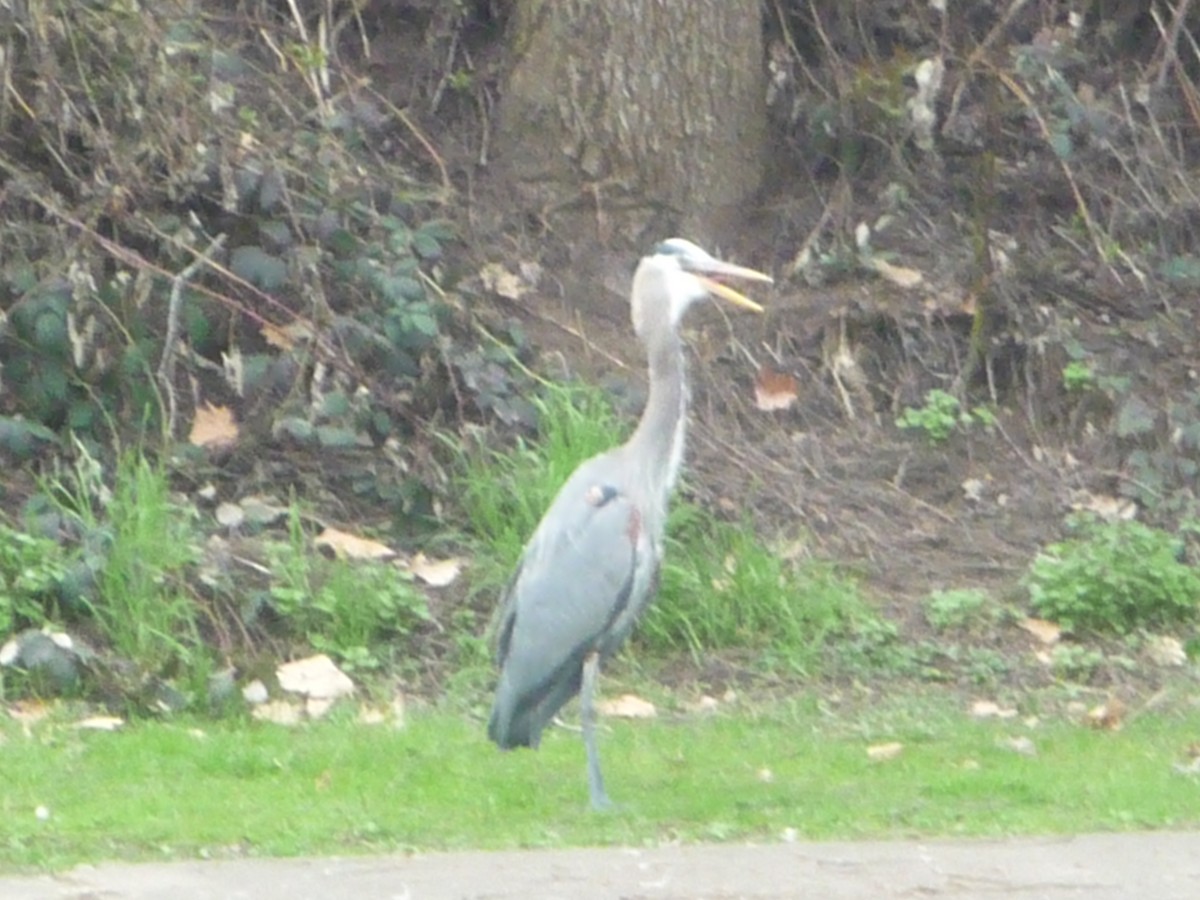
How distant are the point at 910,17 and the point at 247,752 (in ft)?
18.4

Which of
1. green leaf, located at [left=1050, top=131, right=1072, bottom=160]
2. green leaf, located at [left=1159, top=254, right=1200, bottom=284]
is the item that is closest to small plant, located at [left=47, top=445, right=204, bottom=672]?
green leaf, located at [left=1050, top=131, right=1072, bottom=160]

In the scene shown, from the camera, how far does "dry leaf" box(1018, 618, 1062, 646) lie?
28.2ft

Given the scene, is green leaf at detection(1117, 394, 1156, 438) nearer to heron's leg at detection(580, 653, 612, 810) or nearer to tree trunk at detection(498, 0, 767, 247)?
tree trunk at detection(498, 0, 767, 247)

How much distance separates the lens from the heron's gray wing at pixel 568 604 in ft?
21.7

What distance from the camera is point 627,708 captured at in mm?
7965

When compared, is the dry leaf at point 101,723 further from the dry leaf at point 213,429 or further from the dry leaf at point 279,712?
the dry leaf at point 213,429

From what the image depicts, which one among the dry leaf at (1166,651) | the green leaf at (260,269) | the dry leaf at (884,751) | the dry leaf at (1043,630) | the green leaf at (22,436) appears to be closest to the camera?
the dry leaf at (884,751)

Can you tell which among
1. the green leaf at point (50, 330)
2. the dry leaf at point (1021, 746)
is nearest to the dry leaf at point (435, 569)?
the green leaf at point (50, 330)

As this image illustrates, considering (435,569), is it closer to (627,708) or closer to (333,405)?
(333,405)

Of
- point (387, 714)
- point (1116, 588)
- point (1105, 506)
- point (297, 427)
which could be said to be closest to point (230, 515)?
point (297, 427)

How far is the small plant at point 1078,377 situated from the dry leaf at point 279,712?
3998 mm

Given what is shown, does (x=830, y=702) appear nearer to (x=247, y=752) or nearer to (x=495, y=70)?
(x=247, y=752)

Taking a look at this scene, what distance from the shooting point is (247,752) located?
23.3 ft

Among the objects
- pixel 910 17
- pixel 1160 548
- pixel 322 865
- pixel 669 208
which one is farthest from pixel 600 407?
pixel 322 865
